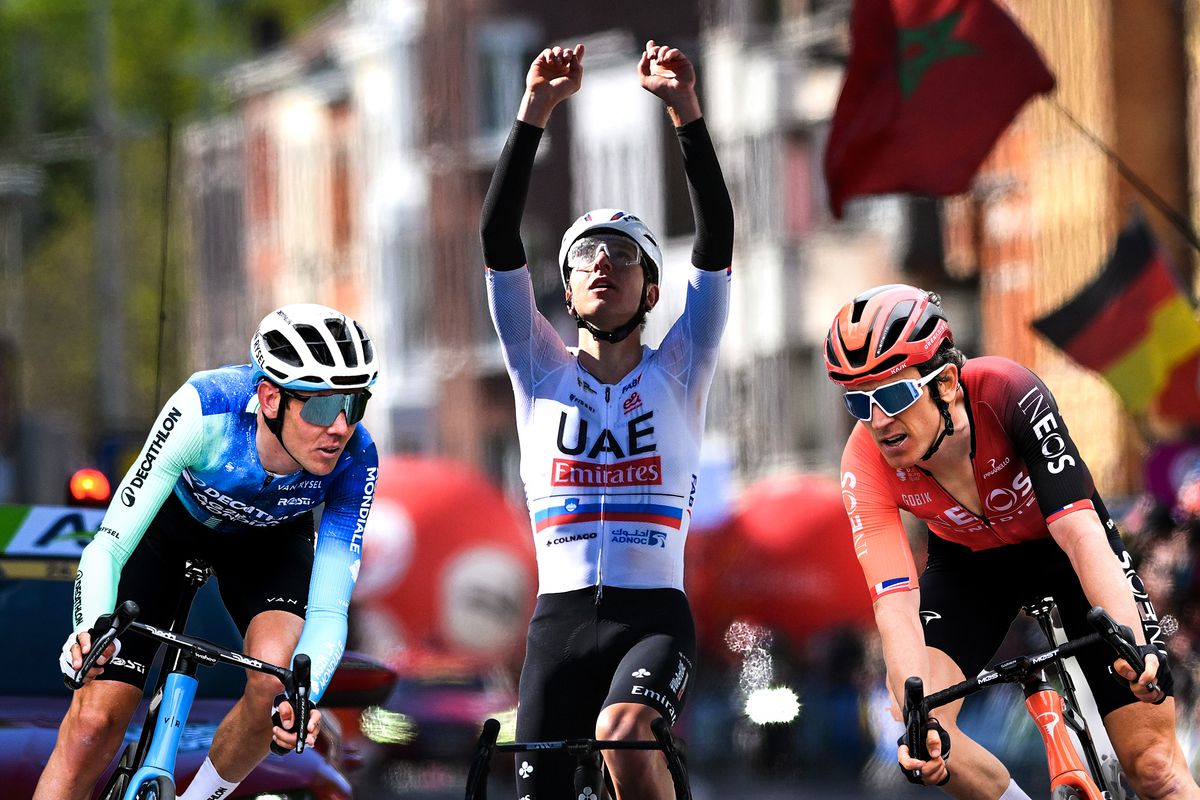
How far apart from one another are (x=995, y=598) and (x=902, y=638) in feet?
1.95

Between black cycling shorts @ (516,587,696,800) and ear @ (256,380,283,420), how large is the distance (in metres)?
1.10

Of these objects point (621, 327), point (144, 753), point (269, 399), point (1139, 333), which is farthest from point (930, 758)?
point (1139, 333)

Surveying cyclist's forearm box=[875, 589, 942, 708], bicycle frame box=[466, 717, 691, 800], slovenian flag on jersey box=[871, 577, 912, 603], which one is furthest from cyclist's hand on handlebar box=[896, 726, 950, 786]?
slovenian flag on jersey box=[871, 577, 912, 603]

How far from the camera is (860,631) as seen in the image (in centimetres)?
2645

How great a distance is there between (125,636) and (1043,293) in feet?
86.5

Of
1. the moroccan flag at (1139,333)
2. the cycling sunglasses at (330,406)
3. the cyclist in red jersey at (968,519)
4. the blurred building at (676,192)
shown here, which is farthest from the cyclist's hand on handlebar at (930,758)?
the blurred building at (676,192)

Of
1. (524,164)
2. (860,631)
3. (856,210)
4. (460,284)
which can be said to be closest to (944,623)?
(524,164)

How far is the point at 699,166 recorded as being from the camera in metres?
8.38

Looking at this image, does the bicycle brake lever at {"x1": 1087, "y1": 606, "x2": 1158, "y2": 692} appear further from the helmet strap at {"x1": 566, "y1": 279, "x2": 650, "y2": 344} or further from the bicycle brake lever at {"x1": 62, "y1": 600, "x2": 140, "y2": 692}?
the bicycle brake lever at {"x1": 62, "y1": 600, "x2": 140, "y2": 692}

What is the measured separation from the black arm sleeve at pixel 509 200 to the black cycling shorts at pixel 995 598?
1.88 meters

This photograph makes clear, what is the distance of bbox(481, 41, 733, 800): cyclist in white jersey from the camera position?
26.4 ft

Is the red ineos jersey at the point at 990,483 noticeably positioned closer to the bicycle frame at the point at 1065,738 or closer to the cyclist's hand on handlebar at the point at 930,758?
the bicycle frame at the point at 1065,738

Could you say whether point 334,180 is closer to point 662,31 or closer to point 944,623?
point 662,31

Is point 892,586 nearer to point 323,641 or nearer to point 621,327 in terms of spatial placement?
point 621,327
